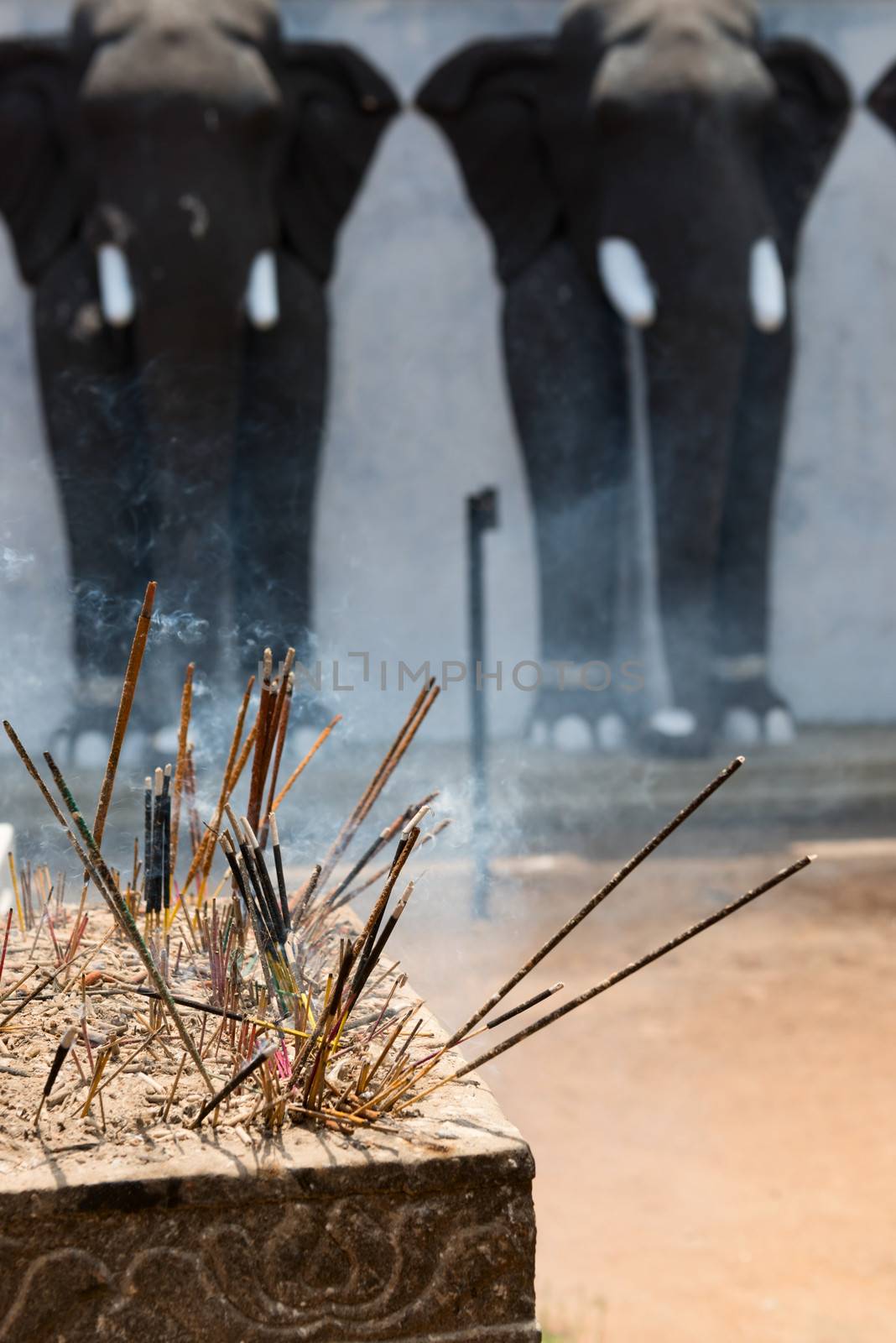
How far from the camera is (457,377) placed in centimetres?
423

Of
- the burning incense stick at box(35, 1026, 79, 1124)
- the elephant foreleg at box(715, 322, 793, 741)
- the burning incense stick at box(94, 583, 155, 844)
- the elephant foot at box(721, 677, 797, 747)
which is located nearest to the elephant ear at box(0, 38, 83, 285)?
the elephant foreleg at box(715, 322, 793, 741)

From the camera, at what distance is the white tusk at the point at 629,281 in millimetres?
3574

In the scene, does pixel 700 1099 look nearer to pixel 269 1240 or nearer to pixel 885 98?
pixel 269 1240

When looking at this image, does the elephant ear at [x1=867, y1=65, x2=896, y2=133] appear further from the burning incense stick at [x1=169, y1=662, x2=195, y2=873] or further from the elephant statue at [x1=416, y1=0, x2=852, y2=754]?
the burning incense stick at [x1=169, y1=662, x2=195, y2=873]

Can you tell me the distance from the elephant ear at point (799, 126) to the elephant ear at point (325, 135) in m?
1.10

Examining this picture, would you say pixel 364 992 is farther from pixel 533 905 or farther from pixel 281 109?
pixel 281 109

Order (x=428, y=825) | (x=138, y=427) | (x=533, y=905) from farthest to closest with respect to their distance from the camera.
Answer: (x=138, y=427)
(x=533, y=905)
(x=428, y=825)

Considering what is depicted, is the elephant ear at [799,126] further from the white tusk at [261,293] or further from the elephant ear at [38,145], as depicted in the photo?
the elephant ear at [38,145]

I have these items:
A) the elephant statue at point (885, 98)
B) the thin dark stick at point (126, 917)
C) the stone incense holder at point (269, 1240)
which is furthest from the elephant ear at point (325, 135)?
the stone incense holder at point (269, 1240)

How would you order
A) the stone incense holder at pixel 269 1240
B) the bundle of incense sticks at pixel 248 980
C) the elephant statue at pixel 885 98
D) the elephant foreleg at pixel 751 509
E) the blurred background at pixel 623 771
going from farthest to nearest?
the elephant statue at pixel 885 98
the elephant foreleg at pixel 751 509
the blurred background at pixel 623 771
the bundle of incense sticks at pixel 248 980
the stone incense holder at pixel 269 1240

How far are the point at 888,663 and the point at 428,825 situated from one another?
9.97ft

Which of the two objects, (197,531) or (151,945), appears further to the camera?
(197,531)

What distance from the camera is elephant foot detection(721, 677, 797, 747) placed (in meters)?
3.87

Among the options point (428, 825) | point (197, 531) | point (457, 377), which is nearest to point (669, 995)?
point (428, 825)
